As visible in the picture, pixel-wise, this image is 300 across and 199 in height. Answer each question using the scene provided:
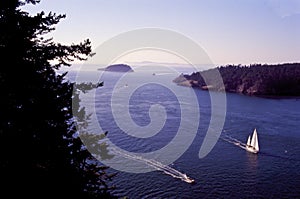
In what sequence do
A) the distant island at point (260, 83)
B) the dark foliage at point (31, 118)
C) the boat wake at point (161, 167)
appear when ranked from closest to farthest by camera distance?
the dark foliage at point (31, 118), the boat wake at point (161, 167), the distant island at point (260, 83)

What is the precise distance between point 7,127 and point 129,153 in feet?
95.5

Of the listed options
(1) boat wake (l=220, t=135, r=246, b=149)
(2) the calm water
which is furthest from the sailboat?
(1) boat wake (l=220, t=135, r=246, b=149)

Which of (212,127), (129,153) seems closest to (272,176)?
(129,153)

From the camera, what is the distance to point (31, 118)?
5.91 m

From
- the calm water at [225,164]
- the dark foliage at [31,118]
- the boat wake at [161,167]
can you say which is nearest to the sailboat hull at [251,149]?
the calm water at [225,164]

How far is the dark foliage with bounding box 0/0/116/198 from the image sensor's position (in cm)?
559

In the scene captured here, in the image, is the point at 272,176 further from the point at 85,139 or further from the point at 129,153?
the point at 85,139

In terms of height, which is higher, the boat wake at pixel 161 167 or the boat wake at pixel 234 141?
the boat wake at pixel 234 141

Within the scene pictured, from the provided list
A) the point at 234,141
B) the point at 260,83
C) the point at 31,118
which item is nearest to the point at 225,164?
the point at 234,141

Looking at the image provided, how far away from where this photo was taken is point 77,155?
6590mm

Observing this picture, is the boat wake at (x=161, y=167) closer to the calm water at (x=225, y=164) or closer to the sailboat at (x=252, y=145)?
the calm water at (x=225, y=164)

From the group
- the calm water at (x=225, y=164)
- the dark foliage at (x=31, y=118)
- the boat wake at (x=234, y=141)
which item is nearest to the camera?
the dark foliage at (x=31, y=118)

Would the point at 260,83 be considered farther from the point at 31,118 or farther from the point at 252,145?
the point at 31,118

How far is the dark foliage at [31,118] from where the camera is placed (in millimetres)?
5590
